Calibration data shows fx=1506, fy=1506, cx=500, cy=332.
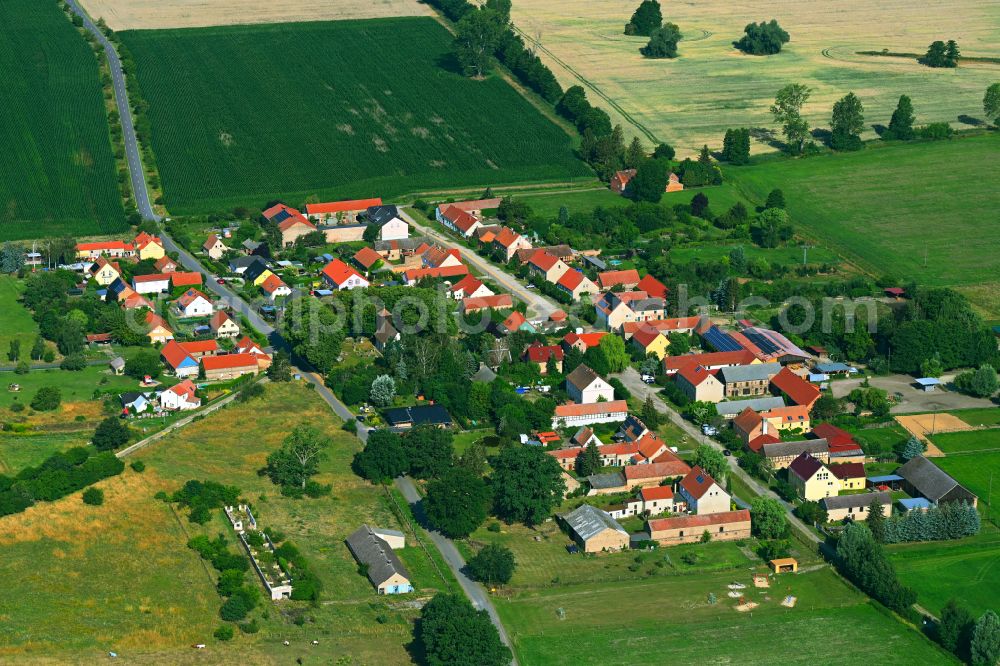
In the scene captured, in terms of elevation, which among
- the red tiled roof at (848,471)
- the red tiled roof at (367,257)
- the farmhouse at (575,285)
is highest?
the red tiled roof at (848,471)

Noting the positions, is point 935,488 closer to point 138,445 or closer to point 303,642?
point 303,642

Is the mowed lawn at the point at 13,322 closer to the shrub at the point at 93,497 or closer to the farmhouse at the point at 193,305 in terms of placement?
the farmhouse at the point at 193,305

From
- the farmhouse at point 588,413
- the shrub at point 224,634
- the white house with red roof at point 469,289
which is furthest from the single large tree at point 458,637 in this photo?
the white house with red roof at point 469,289

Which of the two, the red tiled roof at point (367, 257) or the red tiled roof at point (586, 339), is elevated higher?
the red tiled roof at point (586, 339)

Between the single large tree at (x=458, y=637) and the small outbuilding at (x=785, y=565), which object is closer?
the single large tree at (x=458, y=637)

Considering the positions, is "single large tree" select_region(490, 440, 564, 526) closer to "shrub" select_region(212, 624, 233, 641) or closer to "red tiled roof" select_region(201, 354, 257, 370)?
"shrub" select_region(212, 624, 233, 641)

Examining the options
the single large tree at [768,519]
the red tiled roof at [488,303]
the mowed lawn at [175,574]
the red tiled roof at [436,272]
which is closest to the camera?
the mowed lawn at [175,574]

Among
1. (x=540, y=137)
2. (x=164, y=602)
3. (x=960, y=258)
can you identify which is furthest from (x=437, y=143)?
(x=164, y=602)
